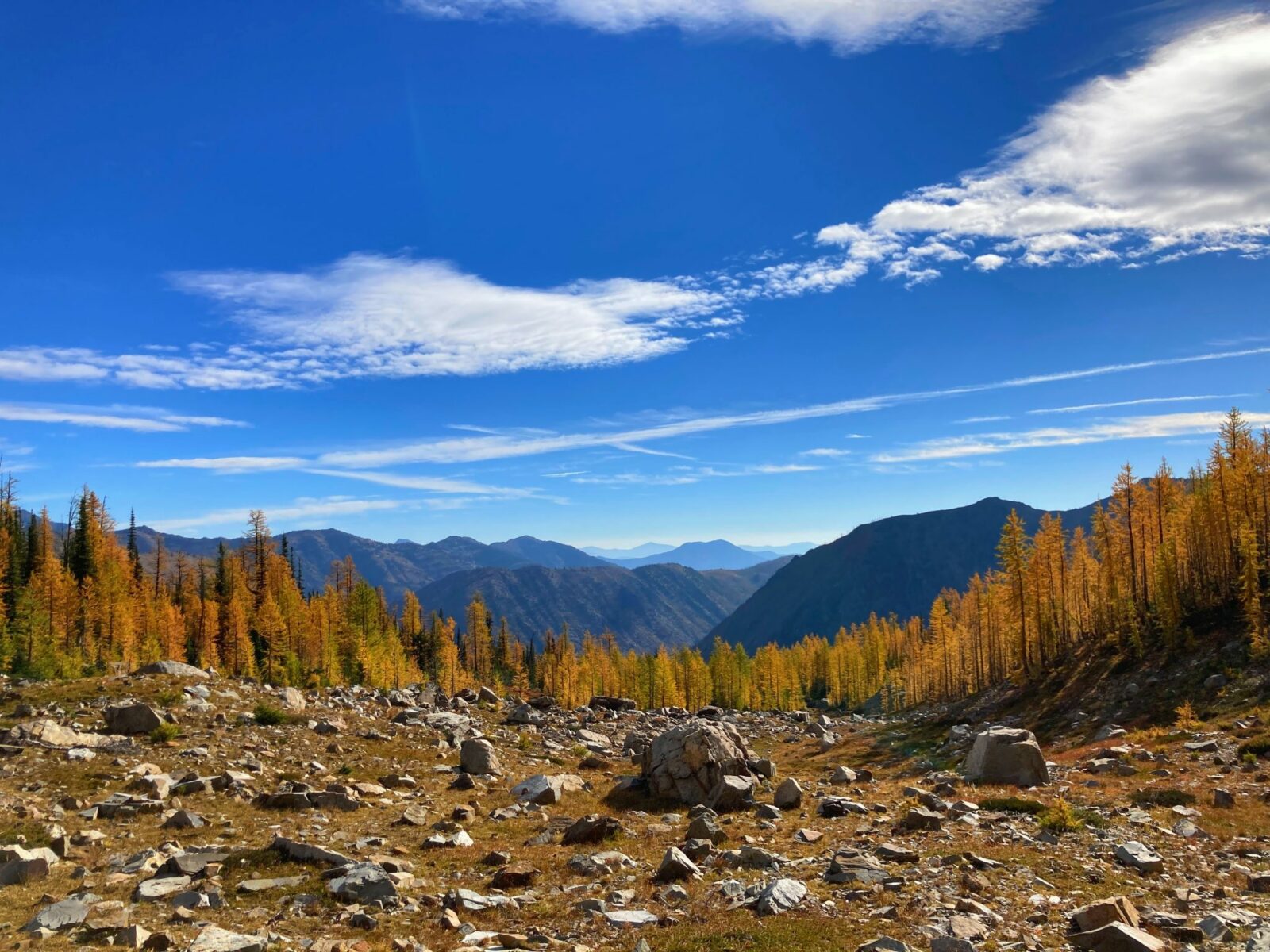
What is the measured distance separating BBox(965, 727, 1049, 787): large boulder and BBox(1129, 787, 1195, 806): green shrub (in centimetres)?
493

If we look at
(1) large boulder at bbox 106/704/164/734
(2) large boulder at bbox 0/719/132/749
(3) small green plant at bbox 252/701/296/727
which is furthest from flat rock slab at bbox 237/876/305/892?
(3) small green plant at bbox 252/701/296/727

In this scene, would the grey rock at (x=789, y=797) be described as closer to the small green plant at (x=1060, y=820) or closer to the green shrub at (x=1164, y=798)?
the small green plant at (x=1060, y=820)

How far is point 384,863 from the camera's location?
1872 cm

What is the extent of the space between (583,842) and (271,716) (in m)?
24.7

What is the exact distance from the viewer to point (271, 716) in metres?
39.1

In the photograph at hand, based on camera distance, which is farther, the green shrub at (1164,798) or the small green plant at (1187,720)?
the small green plant at (1187,720)

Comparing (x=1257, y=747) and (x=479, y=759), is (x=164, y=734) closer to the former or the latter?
(x=479, y=759)

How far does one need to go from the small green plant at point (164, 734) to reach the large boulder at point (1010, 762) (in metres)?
36.7

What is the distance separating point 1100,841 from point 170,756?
34509 mm

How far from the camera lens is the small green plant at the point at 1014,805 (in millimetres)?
24109

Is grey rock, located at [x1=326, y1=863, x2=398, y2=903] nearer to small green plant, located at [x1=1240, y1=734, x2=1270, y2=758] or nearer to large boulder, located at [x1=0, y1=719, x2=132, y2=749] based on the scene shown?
large boulder, located at [x1=0, y1=719, x2=132, y2=749]

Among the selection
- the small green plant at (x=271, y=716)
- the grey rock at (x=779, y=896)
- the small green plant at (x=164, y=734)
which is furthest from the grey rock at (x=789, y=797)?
the small green plant at (x=271, y=716)

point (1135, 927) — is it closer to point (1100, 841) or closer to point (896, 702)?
point (1100, 841)

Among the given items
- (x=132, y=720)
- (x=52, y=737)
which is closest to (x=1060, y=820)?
(x=132, y=720)
